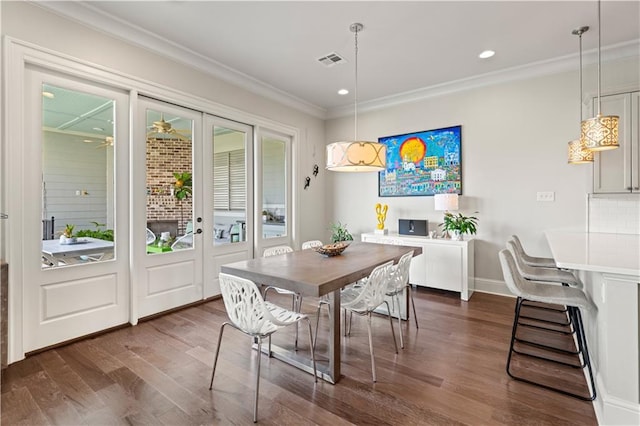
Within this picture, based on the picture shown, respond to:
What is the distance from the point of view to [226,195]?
402 centimetres

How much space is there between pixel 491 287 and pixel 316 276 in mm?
3187

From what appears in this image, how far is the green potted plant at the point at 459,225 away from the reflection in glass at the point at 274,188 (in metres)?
2.45

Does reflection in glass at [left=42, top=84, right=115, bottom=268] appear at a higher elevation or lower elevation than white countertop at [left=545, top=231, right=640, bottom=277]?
higher

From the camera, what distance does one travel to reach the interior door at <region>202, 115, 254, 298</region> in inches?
149

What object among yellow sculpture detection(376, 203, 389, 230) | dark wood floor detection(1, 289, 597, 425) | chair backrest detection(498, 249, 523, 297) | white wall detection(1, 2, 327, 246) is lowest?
dark wood floor detection(1, 289, 597, 425)

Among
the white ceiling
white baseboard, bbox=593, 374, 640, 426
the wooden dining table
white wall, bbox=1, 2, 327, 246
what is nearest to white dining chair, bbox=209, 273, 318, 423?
the wooden dining table

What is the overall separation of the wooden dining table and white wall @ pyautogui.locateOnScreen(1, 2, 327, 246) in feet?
7.54

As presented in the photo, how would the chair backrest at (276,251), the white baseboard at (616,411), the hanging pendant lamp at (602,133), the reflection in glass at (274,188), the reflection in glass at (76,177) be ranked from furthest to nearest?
the reflection in glass at (274,188)
the chair backrest at (276,251)
the reflection in glass at (76,177)
the hanging pendant lamp at (602,133)
the white baseboard at (616,411)

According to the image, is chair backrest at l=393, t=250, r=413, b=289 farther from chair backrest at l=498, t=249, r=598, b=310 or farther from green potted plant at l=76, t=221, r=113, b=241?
green potted plant at l=76, t=221, r=113, b=241

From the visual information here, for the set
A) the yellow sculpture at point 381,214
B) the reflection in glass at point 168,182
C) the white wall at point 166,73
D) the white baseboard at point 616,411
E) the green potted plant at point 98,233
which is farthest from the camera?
the yellow sculpture at point 381,214

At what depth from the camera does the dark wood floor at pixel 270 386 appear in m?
1.76

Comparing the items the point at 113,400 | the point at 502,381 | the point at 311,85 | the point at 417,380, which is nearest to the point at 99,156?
the point at 113,400

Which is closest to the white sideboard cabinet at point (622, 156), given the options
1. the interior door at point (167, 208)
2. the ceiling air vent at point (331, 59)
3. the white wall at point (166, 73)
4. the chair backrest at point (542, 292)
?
the chair backrest at point (542, 292)

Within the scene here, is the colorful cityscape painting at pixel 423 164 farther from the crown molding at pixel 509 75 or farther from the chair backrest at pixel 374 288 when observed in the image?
the chair backrest at pixel 374 288
